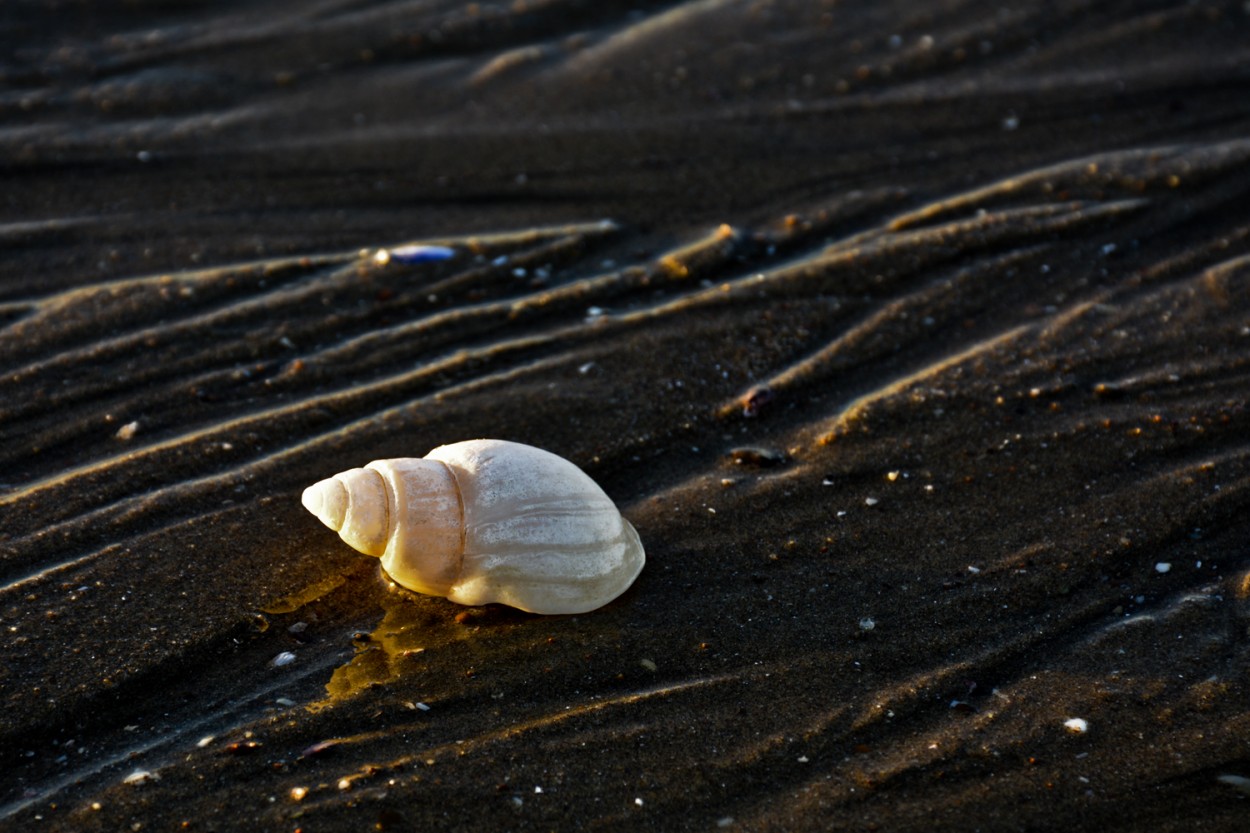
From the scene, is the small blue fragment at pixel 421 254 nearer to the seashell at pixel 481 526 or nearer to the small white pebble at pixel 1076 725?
the seashell at pixel 481 526

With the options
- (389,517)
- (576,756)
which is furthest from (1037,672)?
(389,517)

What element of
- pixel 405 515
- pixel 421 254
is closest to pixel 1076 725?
pixel 405 515

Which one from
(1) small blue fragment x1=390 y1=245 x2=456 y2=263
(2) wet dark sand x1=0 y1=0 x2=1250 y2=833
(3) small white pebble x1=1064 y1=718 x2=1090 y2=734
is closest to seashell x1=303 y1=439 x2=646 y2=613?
(2) wet dark sand x1=0 y1=0 x2=1250 y2=833

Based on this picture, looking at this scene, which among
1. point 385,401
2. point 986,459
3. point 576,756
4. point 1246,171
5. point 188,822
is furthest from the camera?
point 1246,171

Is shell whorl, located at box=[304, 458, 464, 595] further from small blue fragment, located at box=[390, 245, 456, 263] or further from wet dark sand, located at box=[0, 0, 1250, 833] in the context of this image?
small blue fragment, located at box=[390, 245, 456, 263]

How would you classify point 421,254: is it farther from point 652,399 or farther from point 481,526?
point 481,526

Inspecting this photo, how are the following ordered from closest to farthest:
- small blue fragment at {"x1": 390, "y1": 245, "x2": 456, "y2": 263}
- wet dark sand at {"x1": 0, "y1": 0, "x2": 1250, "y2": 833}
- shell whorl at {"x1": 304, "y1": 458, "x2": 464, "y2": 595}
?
wet dark sand at {"x1": 0, "y1": 0, "x2": 1250, "y2": 833}, shell whorl at {"x1": 304, "y1": 458, "x2": 464, "y2": 595}, small blue fragment at {"x1": 390, "y1": 245, "x2": 456, "y2": 263}

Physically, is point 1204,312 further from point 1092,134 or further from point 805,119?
point 805,119

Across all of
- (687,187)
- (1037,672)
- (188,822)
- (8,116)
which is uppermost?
(8,116)
